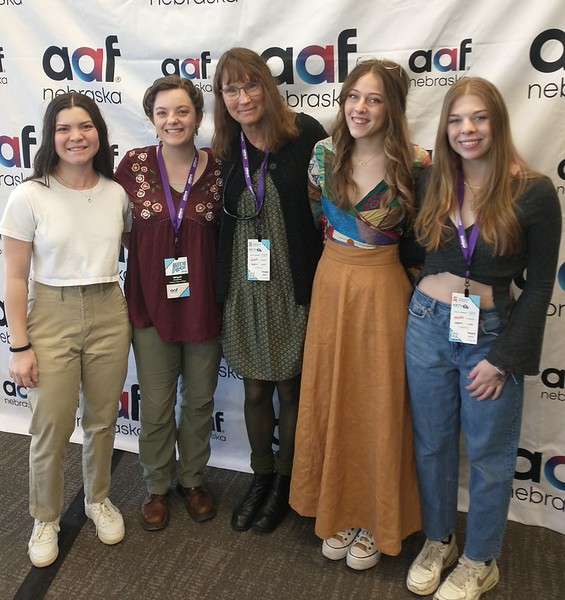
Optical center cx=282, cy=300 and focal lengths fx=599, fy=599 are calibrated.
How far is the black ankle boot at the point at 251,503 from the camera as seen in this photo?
7.21ft

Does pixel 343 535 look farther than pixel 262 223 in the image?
Yes

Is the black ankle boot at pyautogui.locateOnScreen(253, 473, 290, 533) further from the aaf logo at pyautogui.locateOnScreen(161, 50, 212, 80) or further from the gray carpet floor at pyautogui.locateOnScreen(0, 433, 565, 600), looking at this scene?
the aaf logo at pyautogui.locateOnScreen(161, 50, 212, 80)

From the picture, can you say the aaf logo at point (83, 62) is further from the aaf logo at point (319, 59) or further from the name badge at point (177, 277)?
the name badge at point (177, 277)

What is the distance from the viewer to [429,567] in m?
1.93

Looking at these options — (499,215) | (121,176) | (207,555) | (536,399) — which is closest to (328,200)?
(499,215)

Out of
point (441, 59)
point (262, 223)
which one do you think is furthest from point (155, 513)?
point (441, 59)

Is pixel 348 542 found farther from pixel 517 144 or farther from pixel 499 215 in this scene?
pixel 517 144

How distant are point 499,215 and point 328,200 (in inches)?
19.7

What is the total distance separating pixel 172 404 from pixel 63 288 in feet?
1.98

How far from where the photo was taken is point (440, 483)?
184cm

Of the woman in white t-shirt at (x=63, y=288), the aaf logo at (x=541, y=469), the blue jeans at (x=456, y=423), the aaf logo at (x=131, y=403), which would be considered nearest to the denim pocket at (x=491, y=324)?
the blue jeans at (x=456, y=423)

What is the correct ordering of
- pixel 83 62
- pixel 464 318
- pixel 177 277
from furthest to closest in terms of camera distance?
pixel 83 62 → pixel 177 277 → pixel 464 318

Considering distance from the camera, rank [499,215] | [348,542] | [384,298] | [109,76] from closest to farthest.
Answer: [499,215] < [384,298] < [348,542] < [109,76]

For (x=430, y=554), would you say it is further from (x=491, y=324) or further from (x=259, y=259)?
(x=259, y=259)
